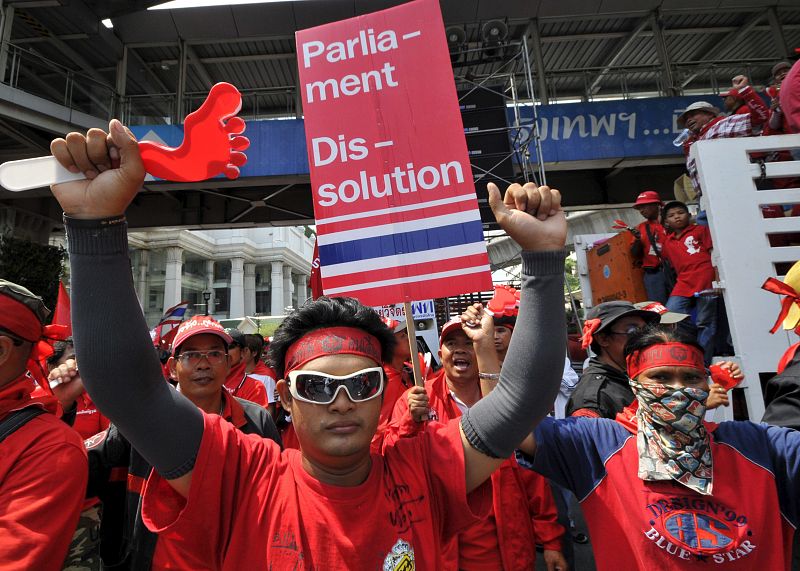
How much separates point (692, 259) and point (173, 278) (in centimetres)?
3320

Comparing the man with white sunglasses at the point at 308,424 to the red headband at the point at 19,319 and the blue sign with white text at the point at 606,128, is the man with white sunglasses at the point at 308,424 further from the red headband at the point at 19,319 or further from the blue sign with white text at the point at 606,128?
the blue sign with white text at the point at 606,128

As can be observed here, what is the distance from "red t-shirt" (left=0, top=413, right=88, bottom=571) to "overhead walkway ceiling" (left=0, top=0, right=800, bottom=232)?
6.72 m

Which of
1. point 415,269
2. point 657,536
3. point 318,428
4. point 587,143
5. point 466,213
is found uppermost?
point 587,143

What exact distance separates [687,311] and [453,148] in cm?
325

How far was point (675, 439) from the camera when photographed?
1.64 meters

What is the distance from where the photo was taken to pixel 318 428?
1.18 meters

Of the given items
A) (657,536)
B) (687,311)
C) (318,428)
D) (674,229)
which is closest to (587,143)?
(674,229)

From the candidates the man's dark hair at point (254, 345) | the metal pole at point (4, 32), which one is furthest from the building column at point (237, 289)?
the man's dark hair at point (254, 345)

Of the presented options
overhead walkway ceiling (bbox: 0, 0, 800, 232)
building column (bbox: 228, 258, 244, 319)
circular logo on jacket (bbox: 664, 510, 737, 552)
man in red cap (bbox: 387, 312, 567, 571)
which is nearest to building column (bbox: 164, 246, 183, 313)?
building column (bbox: 228, 258, 244, 319)

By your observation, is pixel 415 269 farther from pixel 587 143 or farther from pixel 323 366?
pixel 587 143

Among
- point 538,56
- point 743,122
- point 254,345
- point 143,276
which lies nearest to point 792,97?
point 743,122

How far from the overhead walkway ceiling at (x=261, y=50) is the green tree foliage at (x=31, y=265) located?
1.12m

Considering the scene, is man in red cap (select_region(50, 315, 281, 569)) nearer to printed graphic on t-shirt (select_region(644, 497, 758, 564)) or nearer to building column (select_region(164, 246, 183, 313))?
printed graphic on t-shirt (select_region(644, 497, 758, 564))

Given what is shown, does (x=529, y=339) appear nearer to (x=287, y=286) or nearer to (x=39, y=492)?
(x=39, y=492)
